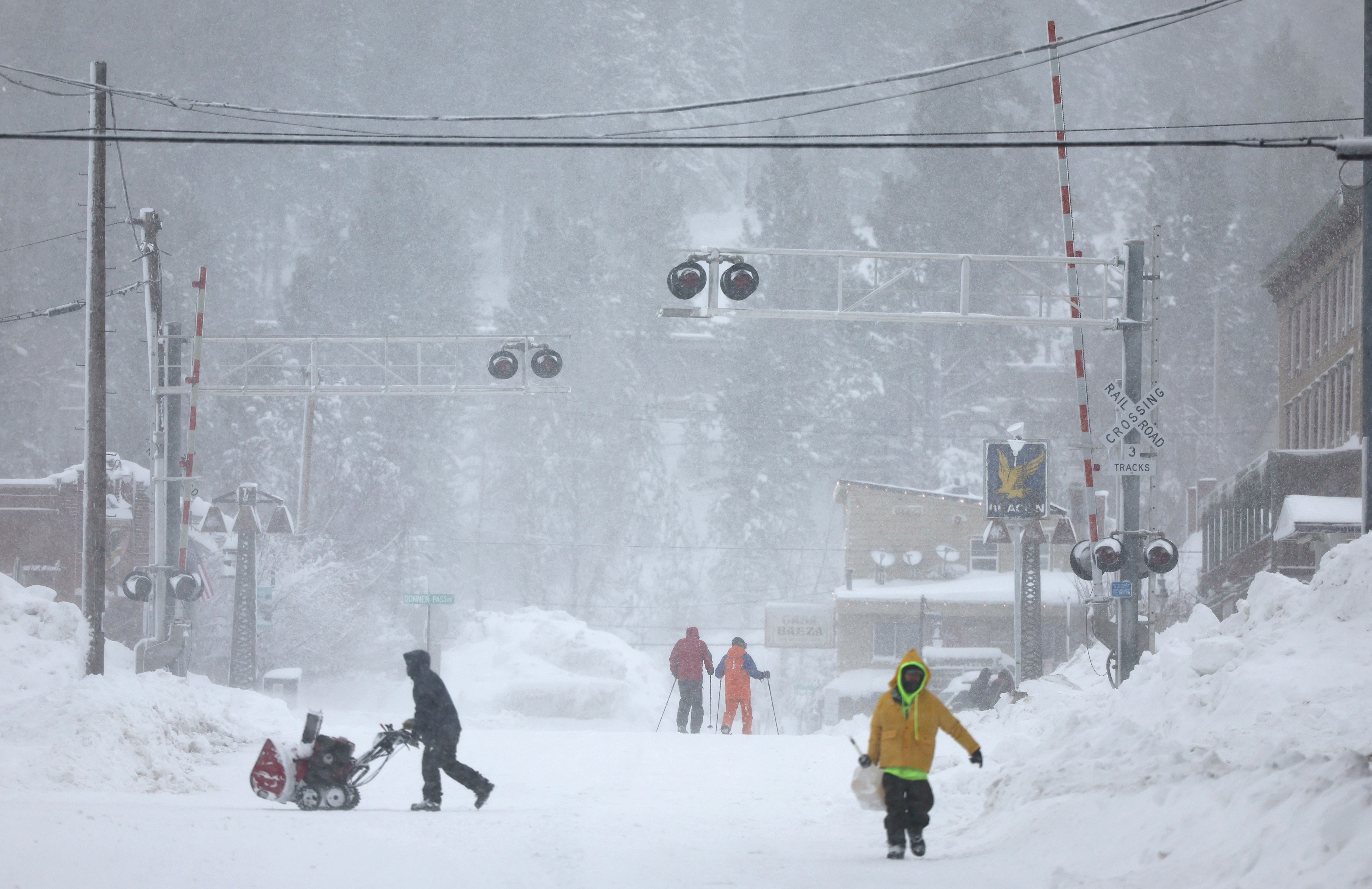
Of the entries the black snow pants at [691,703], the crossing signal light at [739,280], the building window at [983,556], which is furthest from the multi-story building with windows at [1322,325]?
the black snow pants at [691,703]

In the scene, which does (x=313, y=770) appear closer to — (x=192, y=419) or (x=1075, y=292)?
(x=1075, y=292)

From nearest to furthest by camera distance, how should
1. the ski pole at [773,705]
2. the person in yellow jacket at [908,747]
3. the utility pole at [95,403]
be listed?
the person in yellow jacket at [908,747] < the utility pole at [95,403] < the ski pole at [773,705]

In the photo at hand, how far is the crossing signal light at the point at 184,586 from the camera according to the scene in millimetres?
24531

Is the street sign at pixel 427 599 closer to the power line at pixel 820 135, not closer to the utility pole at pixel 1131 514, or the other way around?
the power line at pixel 820 135

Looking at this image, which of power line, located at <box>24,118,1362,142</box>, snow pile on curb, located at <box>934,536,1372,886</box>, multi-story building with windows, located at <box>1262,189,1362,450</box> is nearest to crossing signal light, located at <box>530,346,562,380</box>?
power line, located at <box>24,118,1362,142</box>

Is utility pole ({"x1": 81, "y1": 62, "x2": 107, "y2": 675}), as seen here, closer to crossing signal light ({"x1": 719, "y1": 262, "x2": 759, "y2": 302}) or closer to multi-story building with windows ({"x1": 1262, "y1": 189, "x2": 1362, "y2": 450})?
crossing signal light ({"x1": 719, "y1": 262, "x2": 759, "y2": 302})

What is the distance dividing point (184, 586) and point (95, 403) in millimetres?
3944

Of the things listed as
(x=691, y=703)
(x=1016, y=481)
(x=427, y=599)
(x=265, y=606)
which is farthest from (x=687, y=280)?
(x=265, y=606)

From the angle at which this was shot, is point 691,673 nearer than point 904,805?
No

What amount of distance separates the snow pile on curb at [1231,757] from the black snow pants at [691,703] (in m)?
7.55

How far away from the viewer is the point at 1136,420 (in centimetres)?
1822

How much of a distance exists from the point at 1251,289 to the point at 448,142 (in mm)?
66294

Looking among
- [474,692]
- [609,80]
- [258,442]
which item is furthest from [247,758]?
[609,80]

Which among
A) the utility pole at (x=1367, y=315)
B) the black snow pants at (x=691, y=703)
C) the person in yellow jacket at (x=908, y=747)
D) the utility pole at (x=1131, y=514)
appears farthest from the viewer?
the black snow pants at (x=691, y=703)
